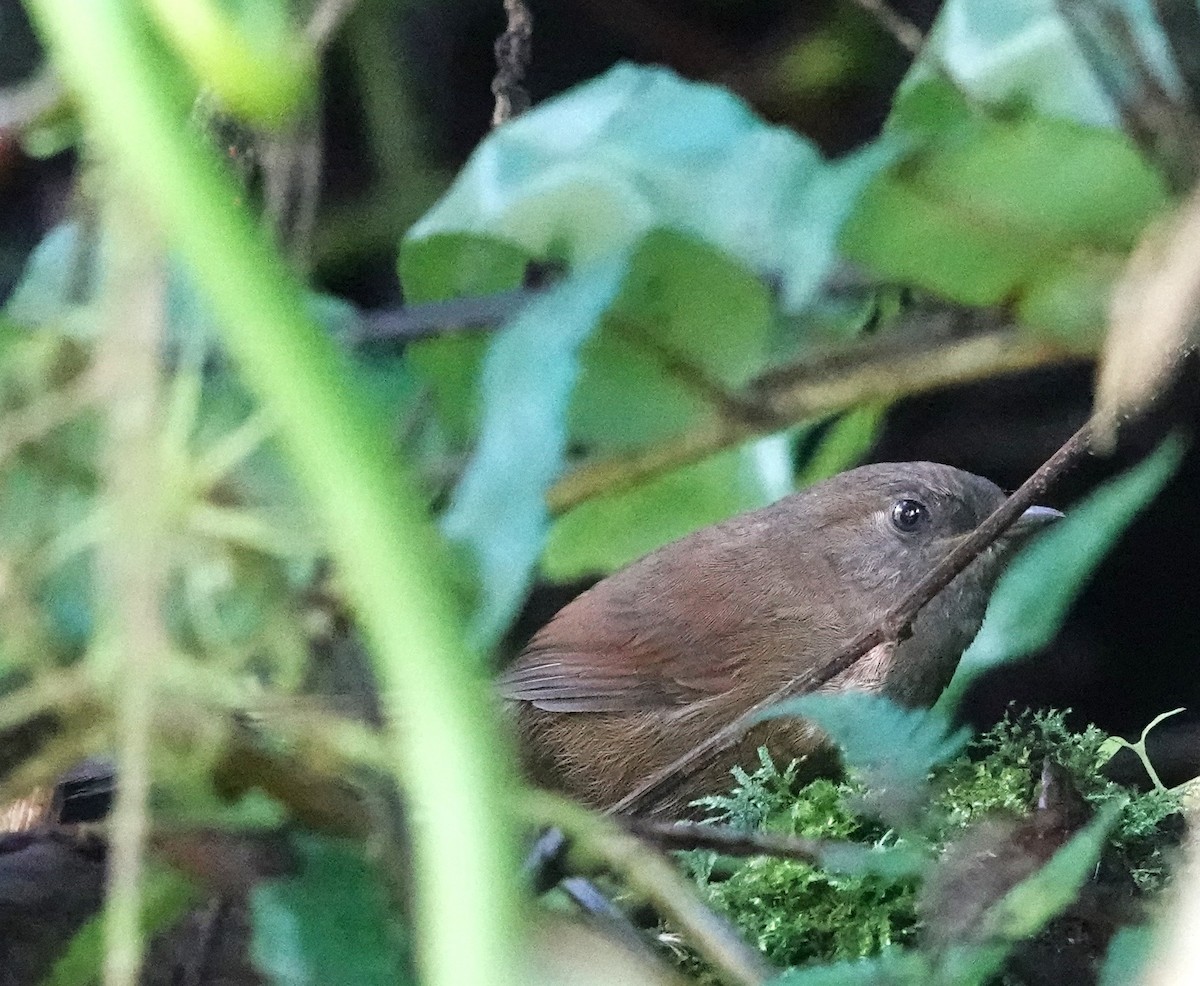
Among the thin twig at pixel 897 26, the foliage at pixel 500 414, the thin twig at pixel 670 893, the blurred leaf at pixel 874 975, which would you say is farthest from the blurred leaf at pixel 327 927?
the thin twig at pixel 897 26

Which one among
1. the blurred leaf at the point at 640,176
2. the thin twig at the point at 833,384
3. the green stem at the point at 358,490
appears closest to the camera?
the green stem at the point at 358,490

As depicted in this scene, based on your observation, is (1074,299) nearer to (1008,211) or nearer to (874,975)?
(1008,211)

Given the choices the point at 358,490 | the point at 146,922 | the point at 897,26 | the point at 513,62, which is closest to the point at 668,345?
the point at 513,62

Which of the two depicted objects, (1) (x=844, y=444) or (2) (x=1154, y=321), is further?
(1) (x=844, y=444)

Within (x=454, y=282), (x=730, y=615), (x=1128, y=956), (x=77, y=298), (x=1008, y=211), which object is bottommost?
(x=730, y=615)

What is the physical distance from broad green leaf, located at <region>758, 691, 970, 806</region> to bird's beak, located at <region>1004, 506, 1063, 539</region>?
78 centimetres

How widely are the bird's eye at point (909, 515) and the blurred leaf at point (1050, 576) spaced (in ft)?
1.30

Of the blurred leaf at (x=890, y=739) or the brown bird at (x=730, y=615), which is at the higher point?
the blurred leaf at (x=890, y=739)

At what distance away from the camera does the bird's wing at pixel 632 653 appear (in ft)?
5.89

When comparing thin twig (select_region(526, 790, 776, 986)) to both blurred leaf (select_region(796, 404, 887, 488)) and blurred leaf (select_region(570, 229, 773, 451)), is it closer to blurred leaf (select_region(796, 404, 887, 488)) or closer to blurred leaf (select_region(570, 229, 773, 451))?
blurred leaf (select_region(570, 229, 773, 451))

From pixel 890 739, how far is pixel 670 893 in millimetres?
168

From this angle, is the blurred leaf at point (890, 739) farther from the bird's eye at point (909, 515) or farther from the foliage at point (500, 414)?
the bird's eye at point (909, 515)

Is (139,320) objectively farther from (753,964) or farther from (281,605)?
(753,964)

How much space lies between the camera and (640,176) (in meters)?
1.33
